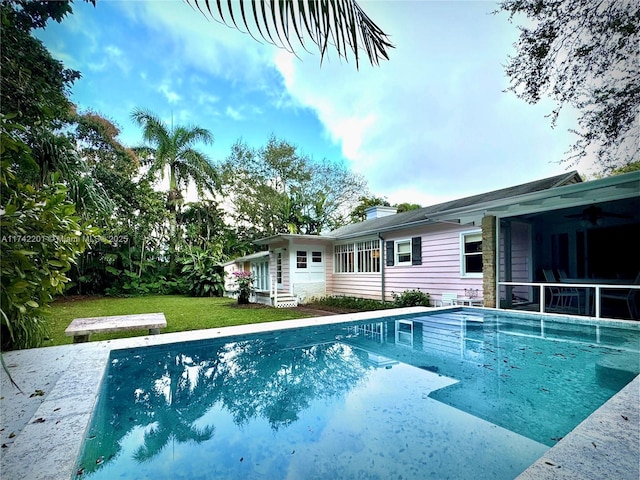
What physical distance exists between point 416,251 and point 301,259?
18.5 ft

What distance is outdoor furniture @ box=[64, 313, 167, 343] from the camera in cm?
571

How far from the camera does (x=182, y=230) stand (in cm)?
2122

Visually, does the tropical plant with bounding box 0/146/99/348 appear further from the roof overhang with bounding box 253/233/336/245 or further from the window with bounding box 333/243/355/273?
the window with bounding box 333/243/355/273

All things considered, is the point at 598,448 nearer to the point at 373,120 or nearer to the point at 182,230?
the point at 373,120

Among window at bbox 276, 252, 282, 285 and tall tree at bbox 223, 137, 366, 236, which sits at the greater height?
tall tree at bbox 223, 137, 366, 236

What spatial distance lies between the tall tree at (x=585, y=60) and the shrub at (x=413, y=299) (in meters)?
6.93

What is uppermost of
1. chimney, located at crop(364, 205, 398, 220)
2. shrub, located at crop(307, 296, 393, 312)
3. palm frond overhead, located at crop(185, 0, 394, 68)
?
chimney, located at crop(364, 205, 398, 220)

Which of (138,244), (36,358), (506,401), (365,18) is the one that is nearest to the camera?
(365,18)

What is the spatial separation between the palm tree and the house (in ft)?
29.4

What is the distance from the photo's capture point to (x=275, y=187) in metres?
25.0

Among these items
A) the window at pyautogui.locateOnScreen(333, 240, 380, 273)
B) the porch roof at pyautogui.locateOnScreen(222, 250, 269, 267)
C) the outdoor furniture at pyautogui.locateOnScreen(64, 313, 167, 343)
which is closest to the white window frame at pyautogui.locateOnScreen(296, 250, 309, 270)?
the window at pyautogui.locateOnScreen(333, 240, 380, 273)

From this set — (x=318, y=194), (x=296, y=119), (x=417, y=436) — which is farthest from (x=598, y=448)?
(x=318, y=194)

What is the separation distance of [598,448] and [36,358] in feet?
22.2

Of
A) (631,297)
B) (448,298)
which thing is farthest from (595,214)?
(448,298)
